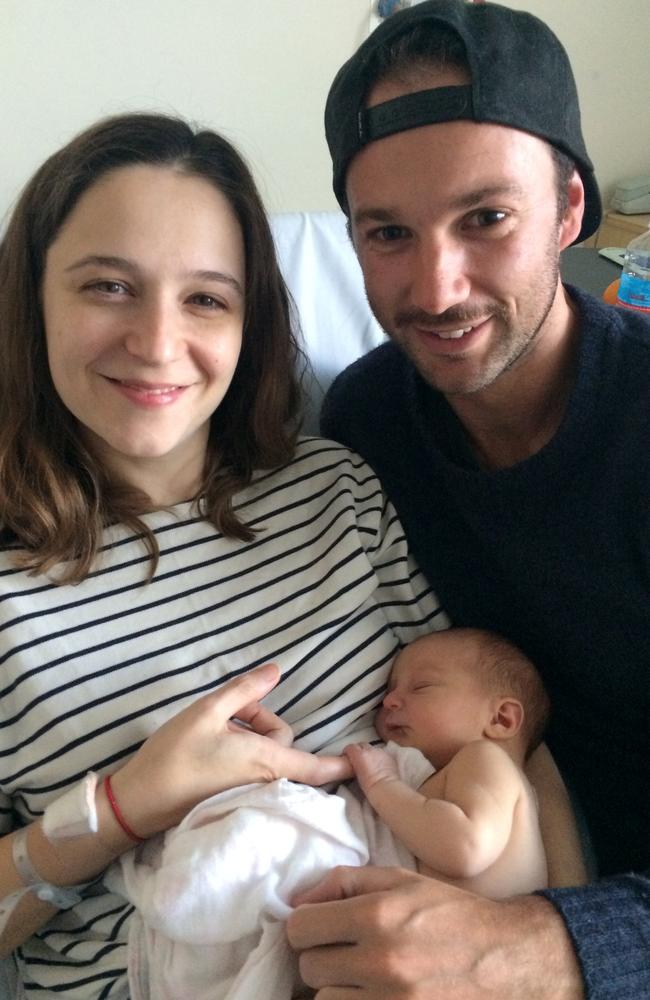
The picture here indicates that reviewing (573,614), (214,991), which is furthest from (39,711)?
(573,614)

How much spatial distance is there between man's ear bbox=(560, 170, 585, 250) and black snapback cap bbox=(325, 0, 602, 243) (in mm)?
33

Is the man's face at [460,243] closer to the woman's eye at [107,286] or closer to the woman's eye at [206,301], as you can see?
the woman's eye at [206,301]

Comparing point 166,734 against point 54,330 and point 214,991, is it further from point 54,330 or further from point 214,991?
point 54,330

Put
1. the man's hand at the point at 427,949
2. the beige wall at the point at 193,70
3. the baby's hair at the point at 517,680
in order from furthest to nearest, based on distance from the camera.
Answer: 1. the beige wall at the point at 193,70
2. the baby's hair at the point at 517,680
3. the man's hand at the point at 427,949

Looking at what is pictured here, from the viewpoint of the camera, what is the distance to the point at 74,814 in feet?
3.00

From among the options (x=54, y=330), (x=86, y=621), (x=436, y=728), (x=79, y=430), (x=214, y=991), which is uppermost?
(x=54, y=330)

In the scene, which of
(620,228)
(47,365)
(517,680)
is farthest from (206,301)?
(620,228)

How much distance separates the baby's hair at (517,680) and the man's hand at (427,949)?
31 centimetres

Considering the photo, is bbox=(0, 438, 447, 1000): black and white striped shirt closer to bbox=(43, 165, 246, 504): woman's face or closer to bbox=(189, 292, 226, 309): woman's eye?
bbox=(43, 165, 246, 504): woman's face

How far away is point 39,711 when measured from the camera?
0.98m

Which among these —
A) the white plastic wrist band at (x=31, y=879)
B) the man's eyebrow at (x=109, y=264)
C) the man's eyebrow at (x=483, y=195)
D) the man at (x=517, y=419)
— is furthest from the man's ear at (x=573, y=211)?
the white plastic wrist band at (x=31, y=879)

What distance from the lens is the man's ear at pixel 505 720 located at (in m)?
1.13

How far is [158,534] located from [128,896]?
0.46 m

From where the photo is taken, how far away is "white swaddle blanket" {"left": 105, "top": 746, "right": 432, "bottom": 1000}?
2.81 feet
